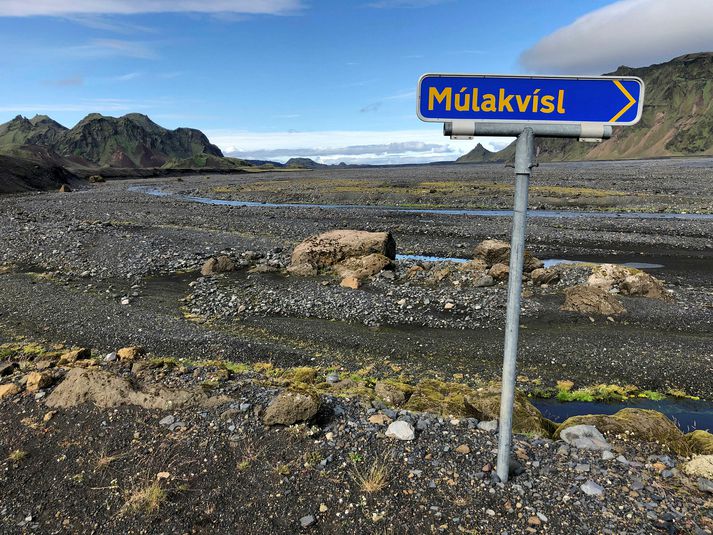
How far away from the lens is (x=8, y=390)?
28.9ft

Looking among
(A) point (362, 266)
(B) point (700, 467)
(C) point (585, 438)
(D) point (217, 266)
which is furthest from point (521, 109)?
(D) point (217, 266)

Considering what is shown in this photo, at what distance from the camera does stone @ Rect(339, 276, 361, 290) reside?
67.7 ft

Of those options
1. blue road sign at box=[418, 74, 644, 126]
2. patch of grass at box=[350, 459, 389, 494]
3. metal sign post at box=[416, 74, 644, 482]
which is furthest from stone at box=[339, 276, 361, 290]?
blue road sign at box=[418, 74, 644, 126]

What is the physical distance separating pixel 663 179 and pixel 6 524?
9991cm

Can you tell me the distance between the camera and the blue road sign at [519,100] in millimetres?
4469

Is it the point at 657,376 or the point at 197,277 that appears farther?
the point at 197,277

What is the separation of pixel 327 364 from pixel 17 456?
26.5 ft

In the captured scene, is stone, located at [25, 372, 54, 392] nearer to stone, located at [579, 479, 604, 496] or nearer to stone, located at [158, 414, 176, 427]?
stone, located at [158, 414, 176, 427]

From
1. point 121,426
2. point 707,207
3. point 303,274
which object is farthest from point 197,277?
point 707,207

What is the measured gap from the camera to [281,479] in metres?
6.32

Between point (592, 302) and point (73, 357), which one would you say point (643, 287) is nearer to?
point (592, 302)

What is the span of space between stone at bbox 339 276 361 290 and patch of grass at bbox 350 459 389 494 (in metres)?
14.2

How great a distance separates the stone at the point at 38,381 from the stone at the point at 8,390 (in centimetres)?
17

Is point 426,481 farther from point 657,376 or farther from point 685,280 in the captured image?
point 685,280
